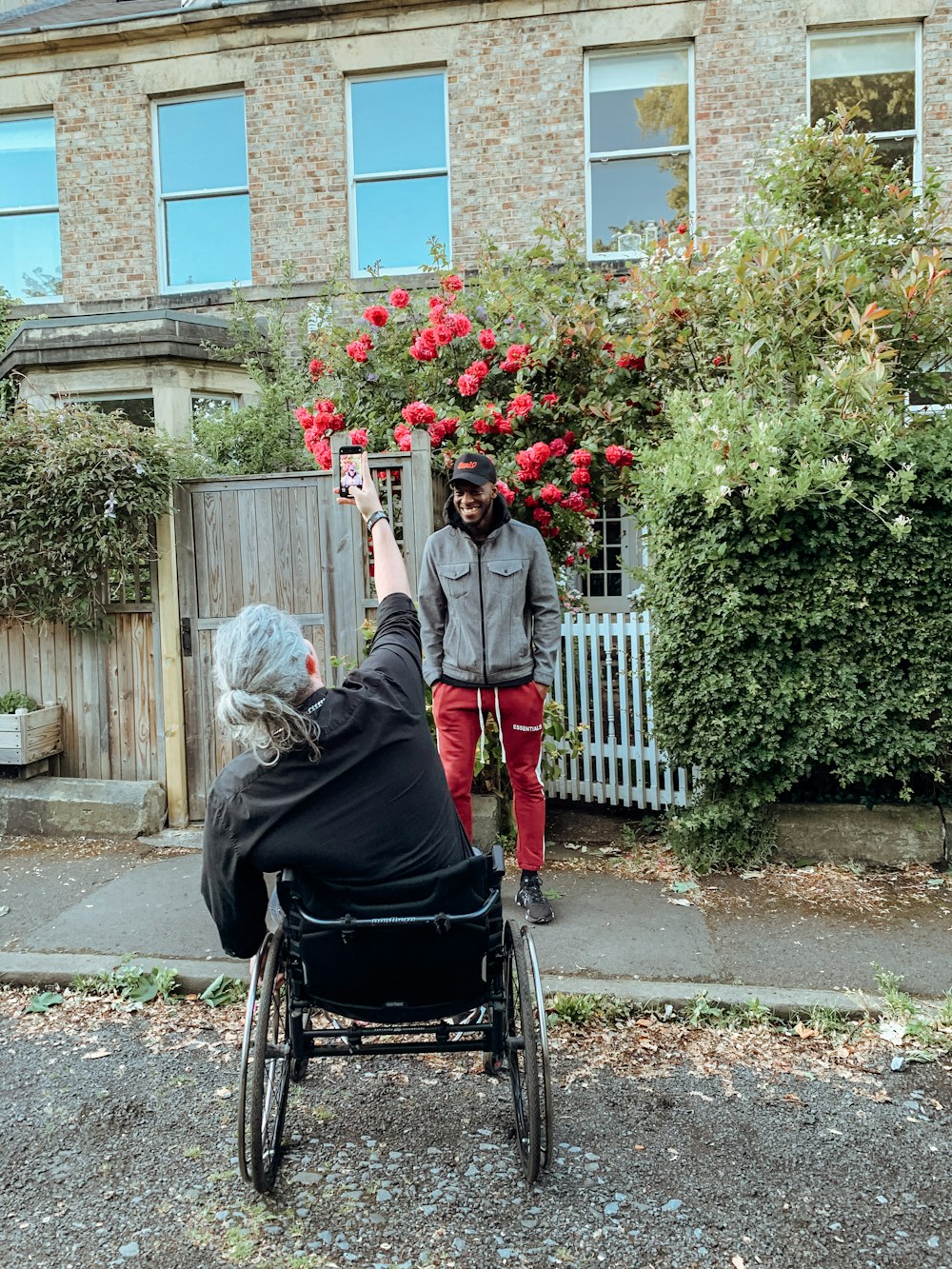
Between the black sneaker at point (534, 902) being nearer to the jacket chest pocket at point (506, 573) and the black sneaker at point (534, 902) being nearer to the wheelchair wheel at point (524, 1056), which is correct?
the jacket chest pocket at point (506, 573)

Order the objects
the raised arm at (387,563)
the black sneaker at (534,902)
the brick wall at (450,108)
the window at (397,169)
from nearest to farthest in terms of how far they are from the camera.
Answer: the raised arm at (387,563) → the black sneaker at (534,902) → the brick wall at (450,108) → the window at (397,169)

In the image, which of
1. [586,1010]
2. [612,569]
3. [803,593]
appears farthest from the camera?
[612,569]

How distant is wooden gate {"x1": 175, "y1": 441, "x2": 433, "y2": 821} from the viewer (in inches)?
217

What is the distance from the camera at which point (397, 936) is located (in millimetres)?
2473

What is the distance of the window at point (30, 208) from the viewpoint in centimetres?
1095

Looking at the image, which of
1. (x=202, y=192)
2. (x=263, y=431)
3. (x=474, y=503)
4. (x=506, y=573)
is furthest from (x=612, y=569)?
(x=202, y=192)

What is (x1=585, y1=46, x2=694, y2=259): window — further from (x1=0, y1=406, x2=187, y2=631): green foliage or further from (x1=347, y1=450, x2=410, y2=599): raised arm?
(x1=347, y1=450, x2=410, y2=599): raised arm

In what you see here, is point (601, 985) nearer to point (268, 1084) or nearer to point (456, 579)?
point (268, 1084)

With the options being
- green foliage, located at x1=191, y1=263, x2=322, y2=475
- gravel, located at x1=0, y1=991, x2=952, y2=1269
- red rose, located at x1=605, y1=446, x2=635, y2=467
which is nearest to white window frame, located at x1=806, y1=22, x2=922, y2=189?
green foliage, located at x1=191, y1=263, x2=322, y2=475

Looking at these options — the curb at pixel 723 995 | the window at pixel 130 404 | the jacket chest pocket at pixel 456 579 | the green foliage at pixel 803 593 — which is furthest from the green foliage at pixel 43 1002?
the window at pixel 130 404

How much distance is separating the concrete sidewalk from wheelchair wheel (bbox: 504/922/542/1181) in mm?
1069

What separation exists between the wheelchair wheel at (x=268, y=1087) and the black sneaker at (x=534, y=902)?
1697 mm

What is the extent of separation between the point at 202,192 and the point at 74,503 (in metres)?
6.36

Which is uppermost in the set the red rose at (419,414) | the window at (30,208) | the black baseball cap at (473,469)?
the window at (30,208)
